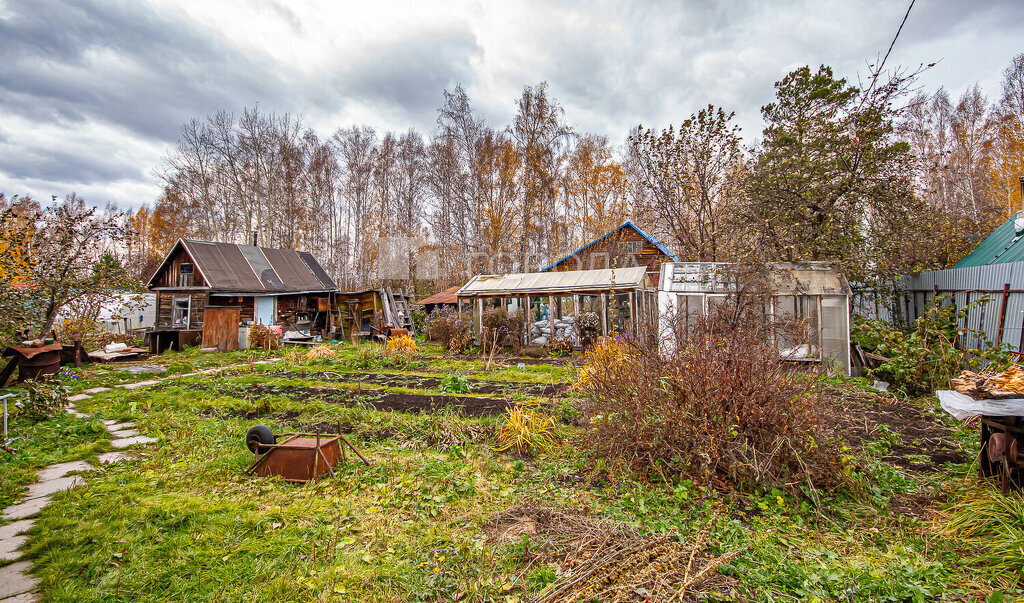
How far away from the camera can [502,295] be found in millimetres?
15750

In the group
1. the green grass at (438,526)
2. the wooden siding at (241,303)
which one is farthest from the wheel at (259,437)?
the wooden siding at (241,303)

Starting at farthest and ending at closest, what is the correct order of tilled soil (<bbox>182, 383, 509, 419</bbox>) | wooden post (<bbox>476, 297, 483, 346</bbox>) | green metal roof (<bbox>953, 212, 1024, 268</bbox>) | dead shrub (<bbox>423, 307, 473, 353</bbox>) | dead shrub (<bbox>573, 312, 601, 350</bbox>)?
wooden post (<bbox>476, 297, 483, 346</bbox>)
dead shrub (<bbox>423, 307, 473, 353</bbox>)
dead shrub (<bbox>573, 312, 601, 350</bbox>)
green metal roof (<bbox>953, 212, 1024, 268</bbox>)
tilled soil (<bbox>182, 383, 509, 419</bbox>)

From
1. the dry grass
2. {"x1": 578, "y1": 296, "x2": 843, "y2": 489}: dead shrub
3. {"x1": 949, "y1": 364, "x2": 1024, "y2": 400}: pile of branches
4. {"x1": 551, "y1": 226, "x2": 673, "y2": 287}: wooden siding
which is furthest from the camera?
{"x1": 551, "y1": 226, "x2": 673, "y2": 287}: wooden siding

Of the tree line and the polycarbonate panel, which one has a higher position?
the tree line

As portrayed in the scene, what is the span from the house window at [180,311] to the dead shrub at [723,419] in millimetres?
21608

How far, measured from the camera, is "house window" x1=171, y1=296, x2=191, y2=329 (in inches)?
768

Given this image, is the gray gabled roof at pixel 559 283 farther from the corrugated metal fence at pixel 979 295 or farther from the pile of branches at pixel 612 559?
the pile of branches at pixel 612 559

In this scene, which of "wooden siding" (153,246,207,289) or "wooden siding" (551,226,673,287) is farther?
"wooden siding" (551,226,673,287)

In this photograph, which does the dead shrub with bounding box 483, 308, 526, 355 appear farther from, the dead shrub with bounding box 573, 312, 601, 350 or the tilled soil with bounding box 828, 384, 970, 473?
the tilled soil with bounding box 828, 384, 970, 473

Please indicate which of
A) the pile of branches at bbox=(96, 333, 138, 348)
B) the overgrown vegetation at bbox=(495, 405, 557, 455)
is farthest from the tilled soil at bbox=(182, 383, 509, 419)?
the pile of branches at bbox=(96, 333, 138, 348)

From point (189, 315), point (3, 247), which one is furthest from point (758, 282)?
point (189, 315)

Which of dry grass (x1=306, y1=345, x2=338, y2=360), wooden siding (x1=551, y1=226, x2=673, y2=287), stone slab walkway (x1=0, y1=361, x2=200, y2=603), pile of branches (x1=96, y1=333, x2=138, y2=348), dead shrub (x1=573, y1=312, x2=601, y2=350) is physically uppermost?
wooden siding (x1=551, y1=226, x2=673, y2=287)

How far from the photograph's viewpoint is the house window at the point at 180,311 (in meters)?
19.5

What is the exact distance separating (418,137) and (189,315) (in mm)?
17192
